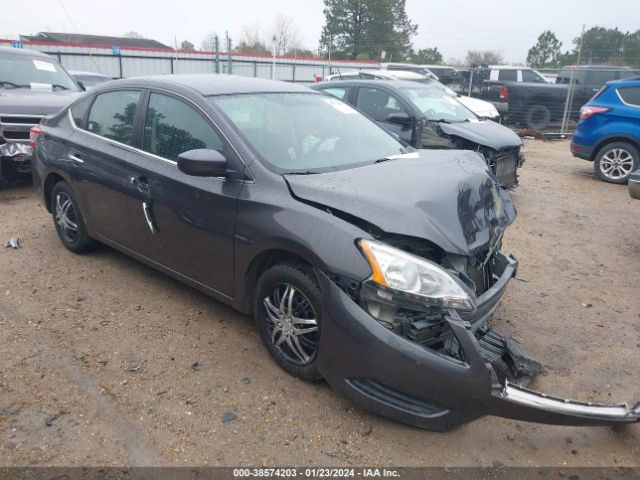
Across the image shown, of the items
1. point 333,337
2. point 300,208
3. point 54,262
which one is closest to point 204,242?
point 300,208

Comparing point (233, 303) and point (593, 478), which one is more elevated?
point (233, 303)

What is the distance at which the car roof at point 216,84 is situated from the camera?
3789 millimetres

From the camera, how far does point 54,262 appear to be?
4.86 metres

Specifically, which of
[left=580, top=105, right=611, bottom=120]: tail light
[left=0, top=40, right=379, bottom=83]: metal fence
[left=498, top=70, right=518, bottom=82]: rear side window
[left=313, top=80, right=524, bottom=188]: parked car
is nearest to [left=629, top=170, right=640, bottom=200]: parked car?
[left=313, top=80, right=524, bottom=188]: parked car

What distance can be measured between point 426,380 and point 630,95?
8376 mm

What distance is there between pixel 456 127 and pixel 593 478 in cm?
571

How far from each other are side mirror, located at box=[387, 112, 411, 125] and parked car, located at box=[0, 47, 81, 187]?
15.1ft

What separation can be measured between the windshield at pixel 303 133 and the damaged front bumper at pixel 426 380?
1.02 m

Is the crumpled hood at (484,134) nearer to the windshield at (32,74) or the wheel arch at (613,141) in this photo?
the wheel arch at (613,141)

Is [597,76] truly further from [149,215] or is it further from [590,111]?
[149,215]

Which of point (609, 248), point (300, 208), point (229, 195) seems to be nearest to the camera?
point (300, 208)

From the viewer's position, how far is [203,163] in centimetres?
313

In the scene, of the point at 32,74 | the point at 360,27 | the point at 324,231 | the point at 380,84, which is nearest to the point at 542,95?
the point at 380,84

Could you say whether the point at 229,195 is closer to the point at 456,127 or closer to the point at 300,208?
the point at 300,208
